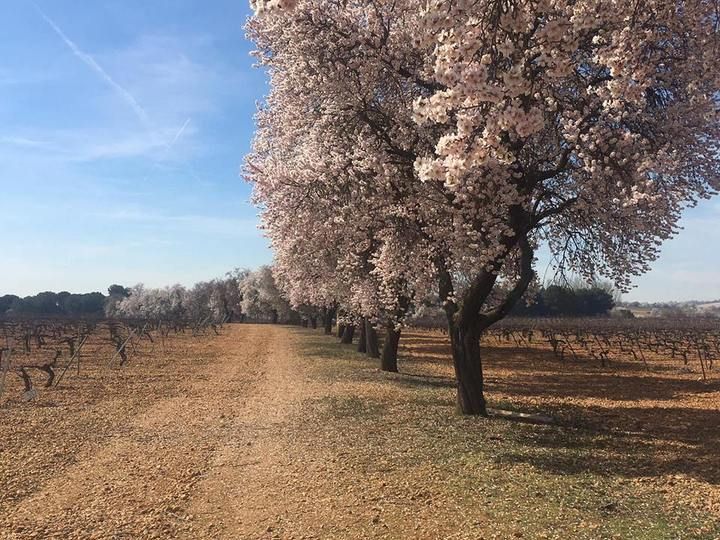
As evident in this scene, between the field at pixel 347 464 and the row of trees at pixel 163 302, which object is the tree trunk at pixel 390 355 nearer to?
the field at pixel 347 464

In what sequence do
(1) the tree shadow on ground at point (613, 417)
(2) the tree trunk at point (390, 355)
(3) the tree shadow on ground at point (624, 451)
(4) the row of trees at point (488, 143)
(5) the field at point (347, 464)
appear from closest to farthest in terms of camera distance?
(5) the field at point (347, 464), (4) the row of trees at point (488, 143), (3) the tree shadow on ground at point (624, 451), (1) the tree shadow on ground at point (613, 417), (2) the tree trunk at point (390, 355)

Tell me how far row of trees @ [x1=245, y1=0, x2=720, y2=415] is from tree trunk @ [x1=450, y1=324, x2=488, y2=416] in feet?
0.09

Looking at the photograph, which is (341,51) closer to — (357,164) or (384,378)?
(357,164)

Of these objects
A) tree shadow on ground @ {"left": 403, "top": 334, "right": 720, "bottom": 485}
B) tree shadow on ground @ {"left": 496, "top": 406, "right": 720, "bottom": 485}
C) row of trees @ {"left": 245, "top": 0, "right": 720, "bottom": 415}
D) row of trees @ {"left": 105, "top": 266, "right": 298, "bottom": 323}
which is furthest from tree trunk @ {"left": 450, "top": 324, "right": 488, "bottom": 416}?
row of trees @ {"left": 105, "top": 266, "right": 298, "bottom": 323}

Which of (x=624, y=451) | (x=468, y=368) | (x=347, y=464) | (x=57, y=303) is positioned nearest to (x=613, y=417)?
(x=468, y=368)

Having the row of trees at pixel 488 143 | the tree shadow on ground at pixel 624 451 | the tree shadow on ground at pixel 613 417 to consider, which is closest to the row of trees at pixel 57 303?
the tree shadow on ground at pixel 613 417

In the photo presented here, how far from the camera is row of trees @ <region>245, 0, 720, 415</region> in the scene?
6.53 metres

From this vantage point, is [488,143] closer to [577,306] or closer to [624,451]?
[624,451]

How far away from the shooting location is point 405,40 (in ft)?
34.0

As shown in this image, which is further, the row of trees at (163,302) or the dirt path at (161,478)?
the row of trees at (163,302)

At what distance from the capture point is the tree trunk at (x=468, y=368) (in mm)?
11156

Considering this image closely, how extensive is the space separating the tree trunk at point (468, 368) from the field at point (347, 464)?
43 cm

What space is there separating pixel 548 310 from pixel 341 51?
78.4 m

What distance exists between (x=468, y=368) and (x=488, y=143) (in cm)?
667
